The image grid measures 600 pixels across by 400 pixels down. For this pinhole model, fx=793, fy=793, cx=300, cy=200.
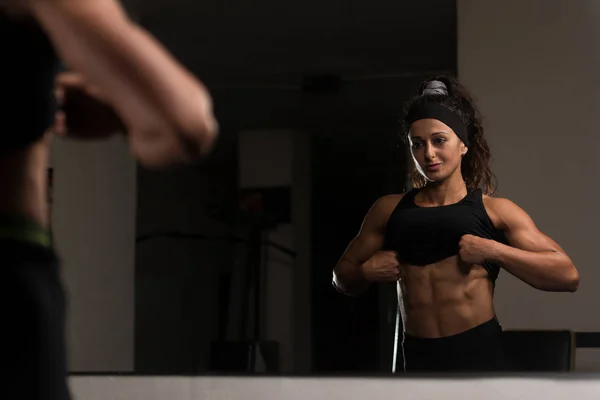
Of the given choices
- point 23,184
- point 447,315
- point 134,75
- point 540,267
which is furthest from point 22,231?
point 540,267

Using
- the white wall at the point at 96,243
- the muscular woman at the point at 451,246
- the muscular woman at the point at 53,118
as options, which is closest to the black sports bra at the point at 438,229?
the muscular woman at the point at 451,246

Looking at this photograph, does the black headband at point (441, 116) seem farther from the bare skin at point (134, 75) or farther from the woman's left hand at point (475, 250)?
the bare skin at point (134, 75)

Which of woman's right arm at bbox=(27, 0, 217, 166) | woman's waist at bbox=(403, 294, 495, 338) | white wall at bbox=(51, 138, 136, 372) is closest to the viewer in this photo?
woman's right arm at bbox=(27, 0, 217, 166)

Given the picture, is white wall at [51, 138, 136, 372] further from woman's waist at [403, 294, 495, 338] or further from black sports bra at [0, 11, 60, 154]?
black sports bra at [0, 11, 60, 154]

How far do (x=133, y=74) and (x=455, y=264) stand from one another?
1.04 metres

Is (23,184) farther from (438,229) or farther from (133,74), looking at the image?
(438,229)

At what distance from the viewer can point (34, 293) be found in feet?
1.69

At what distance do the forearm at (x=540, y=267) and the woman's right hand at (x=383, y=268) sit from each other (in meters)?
0.17

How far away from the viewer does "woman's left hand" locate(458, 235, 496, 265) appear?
1.42 metres

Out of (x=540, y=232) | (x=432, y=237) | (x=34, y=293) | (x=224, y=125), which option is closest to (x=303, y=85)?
(x=224, y=125)


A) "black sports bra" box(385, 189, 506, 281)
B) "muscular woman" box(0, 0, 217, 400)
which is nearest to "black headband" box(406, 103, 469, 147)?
"black sports bra" box(385, 189, 506, 281)

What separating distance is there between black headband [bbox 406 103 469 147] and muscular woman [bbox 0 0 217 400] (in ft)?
3.22

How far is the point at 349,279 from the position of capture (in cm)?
150

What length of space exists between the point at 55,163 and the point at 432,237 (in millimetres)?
767
